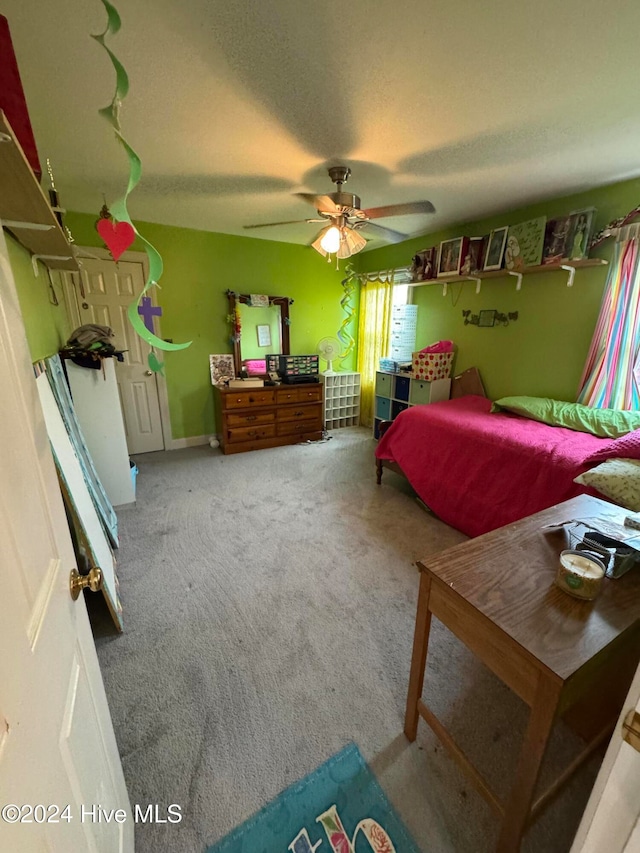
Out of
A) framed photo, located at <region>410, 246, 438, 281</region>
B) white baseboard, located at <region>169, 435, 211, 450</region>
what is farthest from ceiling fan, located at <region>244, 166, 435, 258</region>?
white baseboard, located at <region>169, 435, 211, 450</region>

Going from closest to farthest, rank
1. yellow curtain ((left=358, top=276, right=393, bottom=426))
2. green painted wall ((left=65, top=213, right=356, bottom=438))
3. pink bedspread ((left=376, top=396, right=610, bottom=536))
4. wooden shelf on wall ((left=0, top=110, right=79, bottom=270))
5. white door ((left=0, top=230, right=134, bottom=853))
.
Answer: white door ((left=0, top=230, right=134, bottom=853))
wooden shelf on wall ((left=0, top=110, right=79, bottom=270))
pink bedspread ((left=376, top=396, right=610, bottom=536))
green painted wall ((left=65, top=213, right=356, bottom=438))
yellow curtain ((left=358, top=276, right=393, bottom=426))

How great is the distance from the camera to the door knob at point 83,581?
0.72 metres

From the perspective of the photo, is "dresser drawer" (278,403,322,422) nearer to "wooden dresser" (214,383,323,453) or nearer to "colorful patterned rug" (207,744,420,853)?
"wooden dresser" (214,383,323,453)

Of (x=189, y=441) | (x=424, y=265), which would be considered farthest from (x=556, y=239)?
(x=189, y=441)

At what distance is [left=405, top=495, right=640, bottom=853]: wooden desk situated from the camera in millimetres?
798

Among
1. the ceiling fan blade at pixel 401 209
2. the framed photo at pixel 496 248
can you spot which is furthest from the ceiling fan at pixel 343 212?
the framed photo at pixel 496 248

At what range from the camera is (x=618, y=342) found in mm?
2520

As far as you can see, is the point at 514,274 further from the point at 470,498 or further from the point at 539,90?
the point at 470,498

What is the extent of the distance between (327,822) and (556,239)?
3.62 m

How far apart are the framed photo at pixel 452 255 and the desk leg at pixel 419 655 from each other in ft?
10.3

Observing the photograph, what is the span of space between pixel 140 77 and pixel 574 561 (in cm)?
239

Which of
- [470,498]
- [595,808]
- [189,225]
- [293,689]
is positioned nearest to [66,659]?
[595,808]

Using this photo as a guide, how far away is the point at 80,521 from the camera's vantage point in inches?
64.2

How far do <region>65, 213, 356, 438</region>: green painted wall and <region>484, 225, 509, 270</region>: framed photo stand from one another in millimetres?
2073
